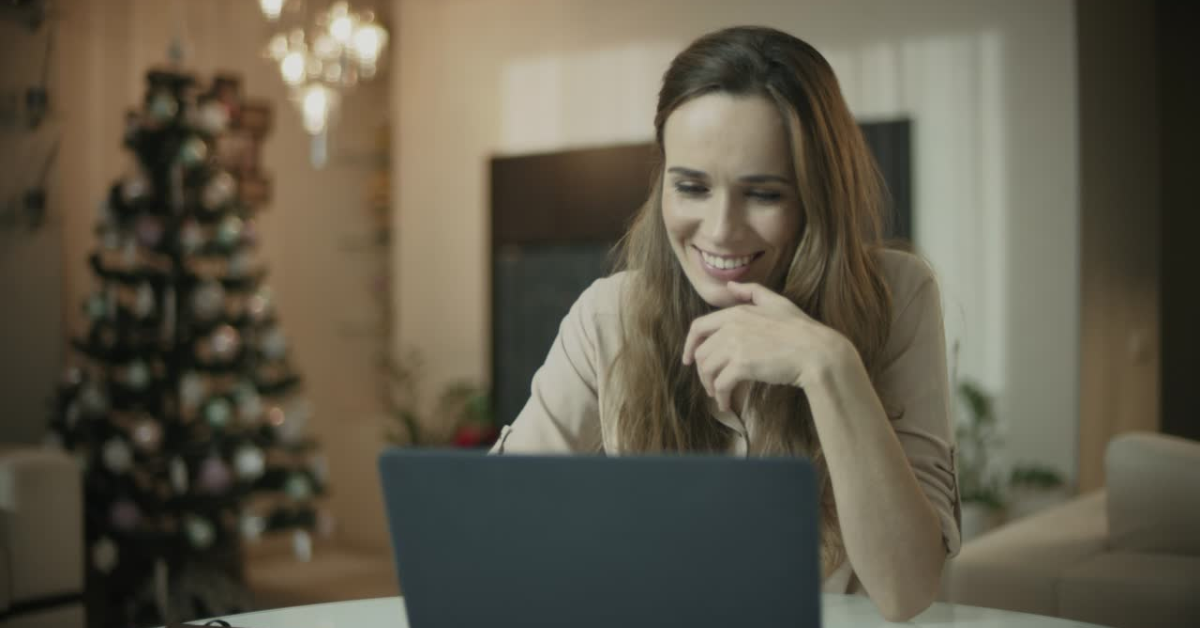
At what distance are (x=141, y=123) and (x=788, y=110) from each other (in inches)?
137

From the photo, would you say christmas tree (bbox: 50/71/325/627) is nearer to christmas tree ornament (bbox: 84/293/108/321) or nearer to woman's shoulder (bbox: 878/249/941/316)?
christmas tree ornament (bbox: 84/293/108/321)

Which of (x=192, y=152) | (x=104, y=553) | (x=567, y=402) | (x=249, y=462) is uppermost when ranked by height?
(x=192, y=152)

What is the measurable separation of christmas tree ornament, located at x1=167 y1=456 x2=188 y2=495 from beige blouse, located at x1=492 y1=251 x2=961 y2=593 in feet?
9.65

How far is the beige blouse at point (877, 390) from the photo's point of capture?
1.17 metres

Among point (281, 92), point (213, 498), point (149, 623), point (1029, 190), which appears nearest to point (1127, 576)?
point (1029, 190)

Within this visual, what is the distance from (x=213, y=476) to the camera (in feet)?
13.0

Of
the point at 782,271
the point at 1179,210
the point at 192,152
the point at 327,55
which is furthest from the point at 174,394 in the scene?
the point at 1179,210

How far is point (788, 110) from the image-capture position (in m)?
1.16

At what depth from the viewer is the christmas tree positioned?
155 inches

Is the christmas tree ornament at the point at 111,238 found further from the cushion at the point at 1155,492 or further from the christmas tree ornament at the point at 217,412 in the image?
the cushion at the point at 1155,492

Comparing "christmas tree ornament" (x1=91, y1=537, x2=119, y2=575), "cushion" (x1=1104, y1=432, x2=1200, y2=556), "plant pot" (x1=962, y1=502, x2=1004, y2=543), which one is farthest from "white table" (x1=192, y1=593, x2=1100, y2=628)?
"christmas tree ornament" (x1=91, y1=537, x2=119, y2=575)

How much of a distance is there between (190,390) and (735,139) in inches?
128

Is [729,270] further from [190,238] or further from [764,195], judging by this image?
[190,238]

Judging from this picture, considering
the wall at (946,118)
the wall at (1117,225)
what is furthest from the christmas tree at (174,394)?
the wall at (1117,225)
